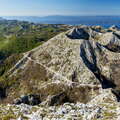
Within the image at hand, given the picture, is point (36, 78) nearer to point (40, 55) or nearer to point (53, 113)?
point (40, 55)

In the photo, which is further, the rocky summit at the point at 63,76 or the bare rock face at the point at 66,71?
the bare rock face at the point at 66,71

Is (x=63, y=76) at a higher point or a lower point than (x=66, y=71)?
lower

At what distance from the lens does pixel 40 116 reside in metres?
44.4

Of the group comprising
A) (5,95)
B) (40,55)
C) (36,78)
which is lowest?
(5,95)

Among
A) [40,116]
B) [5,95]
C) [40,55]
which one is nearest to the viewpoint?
[40,116]

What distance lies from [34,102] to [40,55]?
139 ft

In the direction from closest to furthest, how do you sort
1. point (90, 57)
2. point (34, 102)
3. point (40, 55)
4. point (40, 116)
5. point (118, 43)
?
point (40, 116), point (34, 102), point (90, 57), point (40, 55), point (118, 43)

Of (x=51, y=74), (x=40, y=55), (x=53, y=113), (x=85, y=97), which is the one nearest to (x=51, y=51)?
(x=40, y=55)

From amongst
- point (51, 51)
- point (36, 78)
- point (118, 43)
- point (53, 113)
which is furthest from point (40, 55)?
point (53, 113)

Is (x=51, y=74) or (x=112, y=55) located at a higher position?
(x=112, y=55)

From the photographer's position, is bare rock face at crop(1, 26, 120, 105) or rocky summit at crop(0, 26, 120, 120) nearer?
rocky summit at crop(0, 26, 120, 120)

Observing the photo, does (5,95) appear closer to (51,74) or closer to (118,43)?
(51,74)

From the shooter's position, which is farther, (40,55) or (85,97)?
(40,55)

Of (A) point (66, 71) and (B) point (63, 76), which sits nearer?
(B) point (63, 76)
